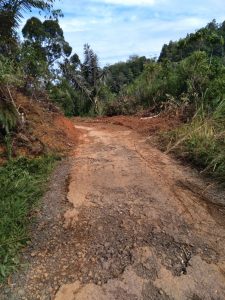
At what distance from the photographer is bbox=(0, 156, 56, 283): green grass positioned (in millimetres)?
3423

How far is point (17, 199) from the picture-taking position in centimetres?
436

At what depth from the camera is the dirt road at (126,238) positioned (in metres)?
2.98

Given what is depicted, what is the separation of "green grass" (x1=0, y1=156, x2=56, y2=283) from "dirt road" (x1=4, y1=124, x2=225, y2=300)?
0.40ft

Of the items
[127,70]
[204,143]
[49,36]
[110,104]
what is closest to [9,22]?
[204,143]

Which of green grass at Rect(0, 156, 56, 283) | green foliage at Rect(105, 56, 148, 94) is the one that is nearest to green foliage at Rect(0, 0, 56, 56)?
green grass at Rect(0, 156, 56, 283)

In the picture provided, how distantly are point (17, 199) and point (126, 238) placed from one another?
4.71ft

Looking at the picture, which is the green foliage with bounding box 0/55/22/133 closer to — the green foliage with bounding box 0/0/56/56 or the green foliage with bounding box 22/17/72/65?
the green foliage with bounding box 0/0/56/56

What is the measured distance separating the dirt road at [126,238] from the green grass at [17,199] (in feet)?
0.40

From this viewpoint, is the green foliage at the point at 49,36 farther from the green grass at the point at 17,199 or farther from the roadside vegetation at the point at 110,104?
the green grass at the point at 17,199

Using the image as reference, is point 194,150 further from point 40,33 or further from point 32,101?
point 40,33

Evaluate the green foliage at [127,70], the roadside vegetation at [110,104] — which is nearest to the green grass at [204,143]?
the roadside vegetation at [110,104]

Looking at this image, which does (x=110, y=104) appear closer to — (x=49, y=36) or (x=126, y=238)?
(x=49, y=36)

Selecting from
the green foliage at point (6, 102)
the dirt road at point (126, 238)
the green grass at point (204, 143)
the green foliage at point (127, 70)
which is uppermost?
the green foliage at point (6, 102)

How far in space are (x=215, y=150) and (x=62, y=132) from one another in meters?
3.28
